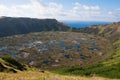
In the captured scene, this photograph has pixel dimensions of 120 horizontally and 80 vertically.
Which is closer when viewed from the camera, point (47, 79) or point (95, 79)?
point (47, 79)

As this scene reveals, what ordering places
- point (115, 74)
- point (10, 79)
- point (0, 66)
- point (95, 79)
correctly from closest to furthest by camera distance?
point (10, 79) → point (95, 79) → point (0, 66) → point (115, 74)

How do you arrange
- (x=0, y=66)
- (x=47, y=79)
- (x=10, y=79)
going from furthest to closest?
(x=0, y=66) → (x=10, y=79) → (x=47, y=79)

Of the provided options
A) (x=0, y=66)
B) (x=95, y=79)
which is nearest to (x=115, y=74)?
(x=0, y=66)

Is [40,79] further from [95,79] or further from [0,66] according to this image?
[0,66]

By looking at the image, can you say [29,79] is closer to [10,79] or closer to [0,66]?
[10,79]

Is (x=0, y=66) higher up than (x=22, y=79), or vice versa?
(x=22, y=79)

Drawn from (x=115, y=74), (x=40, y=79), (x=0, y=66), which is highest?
(x=40, y=79)

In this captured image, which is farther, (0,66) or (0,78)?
(0,66)

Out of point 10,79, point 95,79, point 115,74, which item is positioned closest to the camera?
point 10,79

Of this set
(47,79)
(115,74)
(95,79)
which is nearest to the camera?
(47,79)
